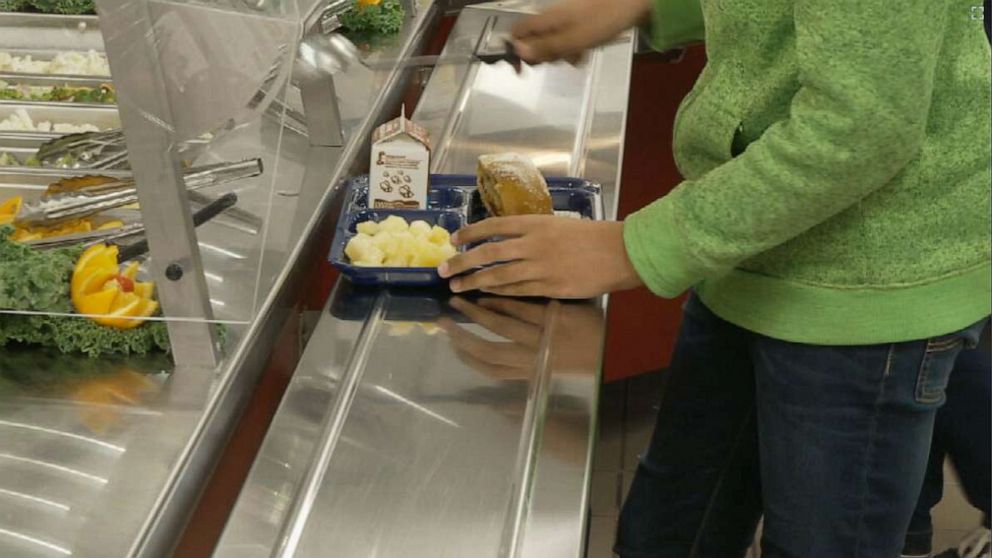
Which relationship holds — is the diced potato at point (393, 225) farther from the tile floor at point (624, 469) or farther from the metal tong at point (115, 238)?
the tile floor at point (624, 469)

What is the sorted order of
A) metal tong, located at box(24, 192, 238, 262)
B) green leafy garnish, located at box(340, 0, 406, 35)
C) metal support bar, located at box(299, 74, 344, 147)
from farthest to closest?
green leafy garnish, located at box(340, 0, 406, 35) → metal support bar, located at box(299, 74, 344, 147) → metal tong, located at box(24, 192, 238, 262)

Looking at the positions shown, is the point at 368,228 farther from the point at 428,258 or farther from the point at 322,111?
the point at 322,111

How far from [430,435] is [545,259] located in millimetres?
271

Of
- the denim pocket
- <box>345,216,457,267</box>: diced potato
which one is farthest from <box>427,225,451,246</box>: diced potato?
the denim pocket

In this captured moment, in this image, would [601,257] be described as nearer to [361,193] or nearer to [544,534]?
[544,534]

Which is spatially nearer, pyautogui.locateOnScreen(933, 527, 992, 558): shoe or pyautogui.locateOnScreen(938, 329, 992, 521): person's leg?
pyautogui.locateOnScreen(938, 329, 992, 521): person's leg

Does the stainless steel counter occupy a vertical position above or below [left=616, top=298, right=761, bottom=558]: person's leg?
above

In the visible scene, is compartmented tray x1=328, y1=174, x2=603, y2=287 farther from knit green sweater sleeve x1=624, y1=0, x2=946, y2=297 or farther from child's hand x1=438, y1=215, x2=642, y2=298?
knit green sweater sleeve x1=624, y1=0, x2=946, y2=297

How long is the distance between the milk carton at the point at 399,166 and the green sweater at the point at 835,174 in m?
0.40

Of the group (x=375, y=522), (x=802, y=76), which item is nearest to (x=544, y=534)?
(x=375, y=522)

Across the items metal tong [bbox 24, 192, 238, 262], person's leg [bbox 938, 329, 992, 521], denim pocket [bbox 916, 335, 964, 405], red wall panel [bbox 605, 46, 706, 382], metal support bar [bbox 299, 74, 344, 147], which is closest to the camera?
denim pocket [bbox 916, 335, 964, 405]

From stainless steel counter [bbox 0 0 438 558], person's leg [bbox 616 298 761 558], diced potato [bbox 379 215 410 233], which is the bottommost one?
person's leg [bbox 616 298 761 558]

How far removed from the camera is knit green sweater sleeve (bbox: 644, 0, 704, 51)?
1.55 metres

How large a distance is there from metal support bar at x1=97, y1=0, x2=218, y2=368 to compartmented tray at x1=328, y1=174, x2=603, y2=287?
258 millimetres
